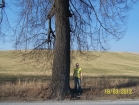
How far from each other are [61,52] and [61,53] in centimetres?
5

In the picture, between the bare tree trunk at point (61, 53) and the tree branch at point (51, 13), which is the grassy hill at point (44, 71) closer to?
the bare tree trunk at point (61, 53)

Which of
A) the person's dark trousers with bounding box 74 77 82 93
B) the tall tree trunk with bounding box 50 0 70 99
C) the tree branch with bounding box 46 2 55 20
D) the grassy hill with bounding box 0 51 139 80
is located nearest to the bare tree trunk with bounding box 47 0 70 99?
the tall tree trunk with bounding box 50 0 70 99

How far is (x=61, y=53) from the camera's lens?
37.7 feet

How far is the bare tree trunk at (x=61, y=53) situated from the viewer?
11453 millimetres

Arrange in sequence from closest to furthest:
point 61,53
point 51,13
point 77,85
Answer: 1. point 61,53
2. point 51,13
3. point 77,85

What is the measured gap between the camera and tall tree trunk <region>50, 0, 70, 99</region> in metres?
11.5

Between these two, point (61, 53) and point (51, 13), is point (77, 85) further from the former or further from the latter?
point (51, 13)

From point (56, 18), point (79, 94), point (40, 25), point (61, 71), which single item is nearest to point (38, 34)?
point (40, 25)
